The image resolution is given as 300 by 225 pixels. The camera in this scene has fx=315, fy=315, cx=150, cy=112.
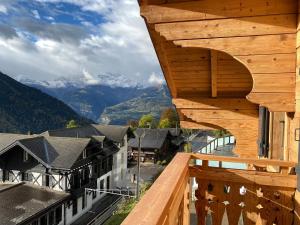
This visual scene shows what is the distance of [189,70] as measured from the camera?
17.4ft

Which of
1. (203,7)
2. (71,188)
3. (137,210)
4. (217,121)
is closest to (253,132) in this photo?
(217,121)

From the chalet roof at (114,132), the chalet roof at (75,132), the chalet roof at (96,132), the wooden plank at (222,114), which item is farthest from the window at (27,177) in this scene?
the wooden plank at (222,114)

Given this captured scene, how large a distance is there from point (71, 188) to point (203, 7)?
62.0 ft

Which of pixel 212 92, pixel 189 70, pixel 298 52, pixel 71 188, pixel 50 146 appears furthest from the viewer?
pixel 50 146

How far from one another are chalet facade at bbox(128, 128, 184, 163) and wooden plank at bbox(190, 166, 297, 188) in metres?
33.8

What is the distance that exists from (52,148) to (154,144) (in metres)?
19.9

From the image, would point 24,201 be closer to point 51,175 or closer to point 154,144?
point 51,175

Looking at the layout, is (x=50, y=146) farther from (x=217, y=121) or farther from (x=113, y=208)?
(x=217, y=121)

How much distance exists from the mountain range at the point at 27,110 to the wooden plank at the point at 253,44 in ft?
299

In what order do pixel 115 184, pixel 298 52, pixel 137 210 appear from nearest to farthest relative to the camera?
1. pixel 137 210
2. pixel 298 52
3. pixel 115 184

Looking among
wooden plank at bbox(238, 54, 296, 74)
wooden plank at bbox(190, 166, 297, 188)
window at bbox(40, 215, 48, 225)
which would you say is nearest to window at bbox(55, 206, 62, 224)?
window at bbox(40, 215, 48, 225)

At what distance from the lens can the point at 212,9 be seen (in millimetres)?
3023

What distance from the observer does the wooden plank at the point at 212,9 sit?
2.80 metres

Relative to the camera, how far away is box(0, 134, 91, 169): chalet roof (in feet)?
65.0
